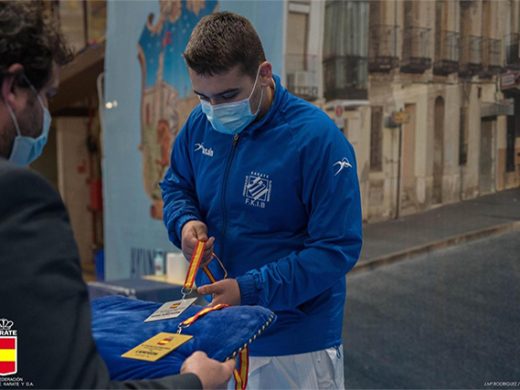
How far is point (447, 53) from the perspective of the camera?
9.73ft

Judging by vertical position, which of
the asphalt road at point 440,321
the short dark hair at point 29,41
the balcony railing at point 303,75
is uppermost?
the balcony railing at point 303,75

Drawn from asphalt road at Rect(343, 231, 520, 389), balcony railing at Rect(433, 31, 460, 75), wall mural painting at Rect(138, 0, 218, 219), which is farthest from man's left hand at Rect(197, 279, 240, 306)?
wall mural painting at Rect(138, 0, 218, 219)

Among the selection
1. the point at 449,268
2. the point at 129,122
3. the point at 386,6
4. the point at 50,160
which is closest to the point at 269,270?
the point at 449,268

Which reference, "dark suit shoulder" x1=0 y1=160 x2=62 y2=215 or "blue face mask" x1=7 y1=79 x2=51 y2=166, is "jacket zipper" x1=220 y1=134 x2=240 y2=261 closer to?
"blue face mask" x1=7 y1=79 x2=51 y2=166

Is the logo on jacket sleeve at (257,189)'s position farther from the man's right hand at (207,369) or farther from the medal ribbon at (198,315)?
the man's right hand at (207,369)

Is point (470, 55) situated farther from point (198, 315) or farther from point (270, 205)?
point (198, 315)

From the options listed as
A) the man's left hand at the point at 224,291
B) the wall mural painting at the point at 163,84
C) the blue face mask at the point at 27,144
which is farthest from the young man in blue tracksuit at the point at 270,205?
the wall mural painting at the point at 163,84

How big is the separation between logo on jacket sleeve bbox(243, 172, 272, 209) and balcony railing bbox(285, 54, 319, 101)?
171 centimetres

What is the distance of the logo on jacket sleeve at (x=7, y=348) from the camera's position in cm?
103

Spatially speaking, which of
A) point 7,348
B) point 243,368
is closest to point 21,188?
point 7,348

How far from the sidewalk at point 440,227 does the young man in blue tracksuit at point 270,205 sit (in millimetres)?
1126

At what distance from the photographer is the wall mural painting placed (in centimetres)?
456

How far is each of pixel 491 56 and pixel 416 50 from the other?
0.40 metres

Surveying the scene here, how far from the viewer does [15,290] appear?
0.99m
